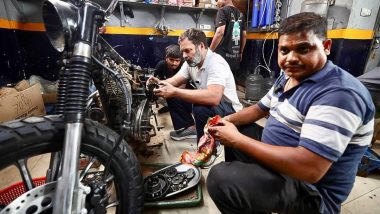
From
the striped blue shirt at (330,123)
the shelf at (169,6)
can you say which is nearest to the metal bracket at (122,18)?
the shelf at (169,6)

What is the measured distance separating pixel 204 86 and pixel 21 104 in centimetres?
169

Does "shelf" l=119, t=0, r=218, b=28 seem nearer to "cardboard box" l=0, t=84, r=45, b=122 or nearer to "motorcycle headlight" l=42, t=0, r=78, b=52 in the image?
"cardboard box" l=0, t=84, r=45, b=122

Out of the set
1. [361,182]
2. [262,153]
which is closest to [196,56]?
[262,153]

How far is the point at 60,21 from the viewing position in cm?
69

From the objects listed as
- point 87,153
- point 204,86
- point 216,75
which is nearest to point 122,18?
point 204,86

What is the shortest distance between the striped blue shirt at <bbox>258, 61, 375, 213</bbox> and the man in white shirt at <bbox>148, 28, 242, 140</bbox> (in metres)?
0.71

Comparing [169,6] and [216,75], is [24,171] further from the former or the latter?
[169,6]

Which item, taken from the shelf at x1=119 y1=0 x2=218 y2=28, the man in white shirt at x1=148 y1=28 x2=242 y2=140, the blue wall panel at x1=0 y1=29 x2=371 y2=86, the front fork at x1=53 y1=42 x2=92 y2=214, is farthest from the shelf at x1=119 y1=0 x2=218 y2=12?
the front fork at x1=53 y1=42 x2=92 y2=214

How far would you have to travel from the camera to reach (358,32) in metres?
2.50

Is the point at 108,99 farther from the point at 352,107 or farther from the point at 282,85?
the point at 352,107

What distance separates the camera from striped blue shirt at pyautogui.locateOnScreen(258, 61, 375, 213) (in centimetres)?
65

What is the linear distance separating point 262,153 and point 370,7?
9.02 feet

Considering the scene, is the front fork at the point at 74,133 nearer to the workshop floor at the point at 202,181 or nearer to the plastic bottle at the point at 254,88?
the workshop floor at the point at 202,181

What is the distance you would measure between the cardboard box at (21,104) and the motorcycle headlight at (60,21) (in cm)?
154
